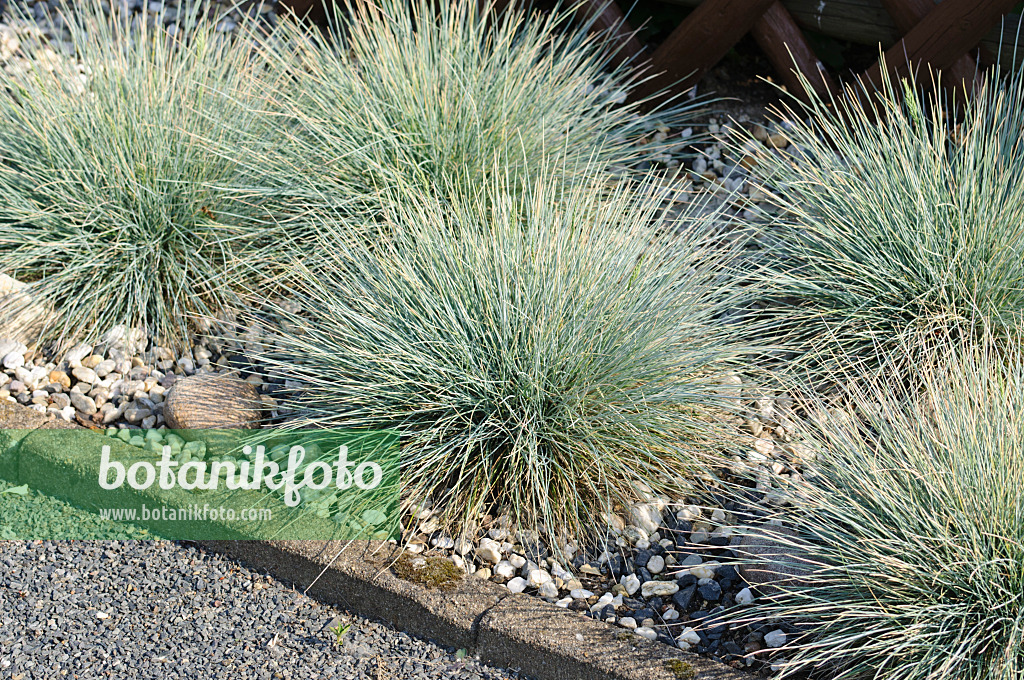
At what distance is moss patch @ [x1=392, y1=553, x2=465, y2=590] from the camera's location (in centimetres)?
207

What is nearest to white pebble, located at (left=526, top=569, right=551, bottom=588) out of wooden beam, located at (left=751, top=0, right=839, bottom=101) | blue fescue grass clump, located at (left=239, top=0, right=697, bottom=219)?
blue fescue grass clump, located at (left=239, top=0, right=697, bottom=219)

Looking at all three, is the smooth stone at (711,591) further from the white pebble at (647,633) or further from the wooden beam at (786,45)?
the wooden beam at (786,45)

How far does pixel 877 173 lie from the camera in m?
2.65

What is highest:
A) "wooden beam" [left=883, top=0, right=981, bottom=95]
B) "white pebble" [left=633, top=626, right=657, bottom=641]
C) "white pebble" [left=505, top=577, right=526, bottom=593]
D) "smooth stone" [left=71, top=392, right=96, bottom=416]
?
"wooden beam" [left=883, top=0, right=981, bottom=95]

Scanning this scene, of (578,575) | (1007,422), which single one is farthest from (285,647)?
(1007,422)

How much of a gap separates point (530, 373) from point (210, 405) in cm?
93

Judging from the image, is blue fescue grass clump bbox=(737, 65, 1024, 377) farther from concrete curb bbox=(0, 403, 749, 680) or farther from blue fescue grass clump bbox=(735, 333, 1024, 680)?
concrete curb bbox=(0, 403, 749, 680)

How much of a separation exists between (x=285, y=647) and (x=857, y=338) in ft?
5.33

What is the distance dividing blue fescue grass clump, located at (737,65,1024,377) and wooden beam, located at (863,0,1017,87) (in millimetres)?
486

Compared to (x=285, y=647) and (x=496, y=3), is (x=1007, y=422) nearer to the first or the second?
(x=285, y=647)

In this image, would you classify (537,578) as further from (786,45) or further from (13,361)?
(786,45)

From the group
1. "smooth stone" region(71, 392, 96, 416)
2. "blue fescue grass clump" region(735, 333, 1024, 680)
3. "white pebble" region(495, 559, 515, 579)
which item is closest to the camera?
"blue fescue grass clump" region(735, 333, 1024, 680)

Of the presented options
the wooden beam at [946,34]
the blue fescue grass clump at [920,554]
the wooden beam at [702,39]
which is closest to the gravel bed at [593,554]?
the blue fescue grass clump at [920,554]

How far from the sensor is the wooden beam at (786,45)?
11.4 ft
